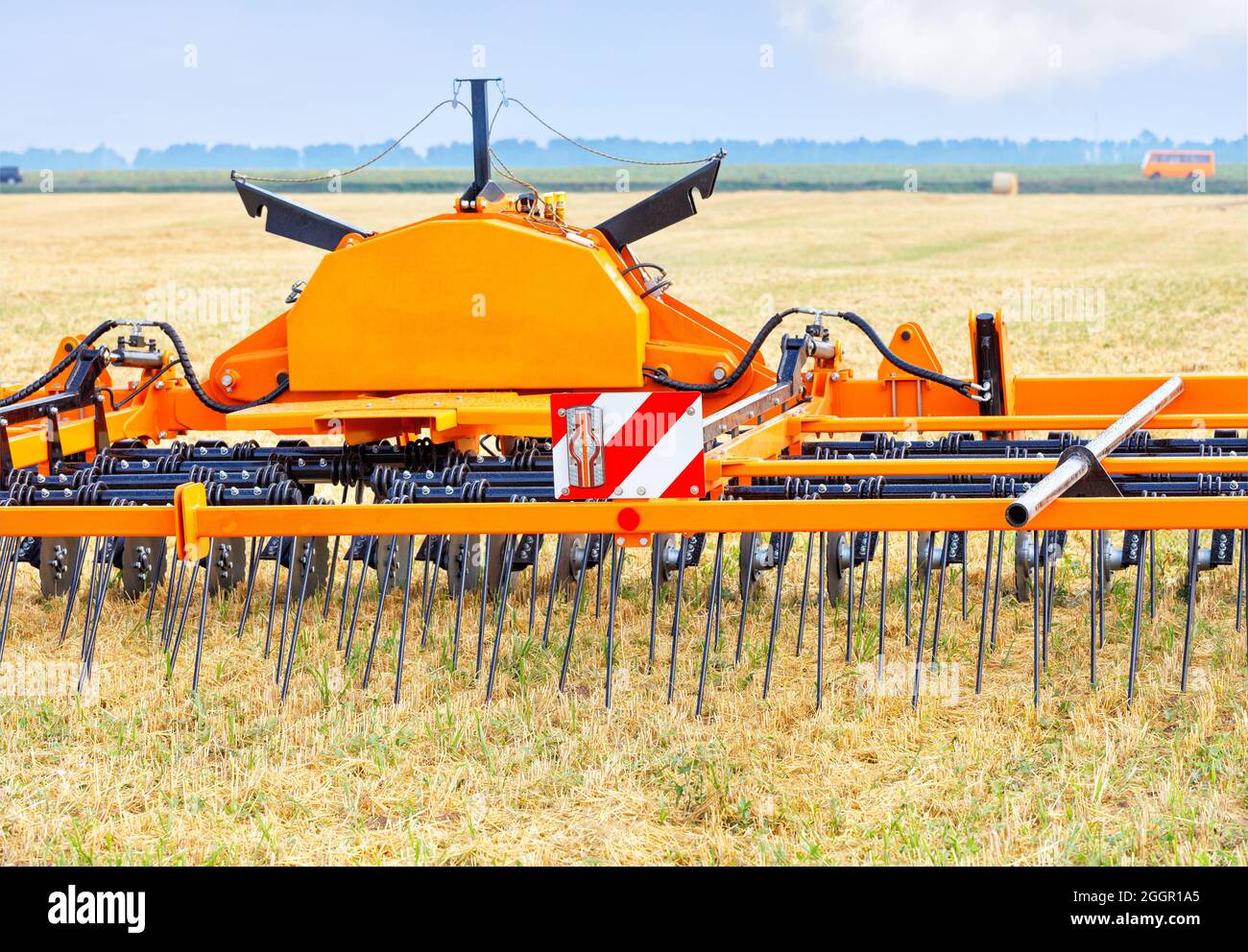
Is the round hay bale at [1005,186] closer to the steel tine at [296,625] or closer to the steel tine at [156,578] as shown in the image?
the steel tine at [156,578]

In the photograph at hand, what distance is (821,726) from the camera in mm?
4387

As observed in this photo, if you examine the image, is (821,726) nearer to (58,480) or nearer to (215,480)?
(215,480)

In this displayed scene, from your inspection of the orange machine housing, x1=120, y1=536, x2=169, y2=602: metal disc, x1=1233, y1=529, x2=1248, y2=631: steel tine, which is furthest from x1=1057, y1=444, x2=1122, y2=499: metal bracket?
x1=120, y1=536, x2=169, y2=602: metal disc

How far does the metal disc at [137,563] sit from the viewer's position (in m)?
5.96

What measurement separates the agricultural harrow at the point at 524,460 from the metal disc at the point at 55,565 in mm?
13

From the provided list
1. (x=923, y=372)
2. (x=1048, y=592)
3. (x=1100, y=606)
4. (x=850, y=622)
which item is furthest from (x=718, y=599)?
(x=923, y=372)

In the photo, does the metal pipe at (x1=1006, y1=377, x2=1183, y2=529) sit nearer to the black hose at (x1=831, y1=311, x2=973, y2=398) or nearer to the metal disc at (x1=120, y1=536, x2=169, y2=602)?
the black hose at (x1=831, y1=311, x2=973, y2=398)

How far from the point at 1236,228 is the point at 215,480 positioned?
35.4 m

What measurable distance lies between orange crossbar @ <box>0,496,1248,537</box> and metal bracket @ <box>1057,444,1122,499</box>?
129 millimetres

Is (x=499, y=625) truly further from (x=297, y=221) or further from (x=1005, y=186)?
(x=1005, y=186)

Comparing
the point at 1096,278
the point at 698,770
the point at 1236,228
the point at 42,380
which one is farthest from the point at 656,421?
the point at 1236,228

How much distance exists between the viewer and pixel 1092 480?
13.4ft

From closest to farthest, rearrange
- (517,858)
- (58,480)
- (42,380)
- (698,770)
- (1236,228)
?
1. (517,858)
2. (698,770)
3. (58,480)
4. (42,380)
5. (1236,228)

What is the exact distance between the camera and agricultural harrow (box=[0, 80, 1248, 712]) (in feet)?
14.4
